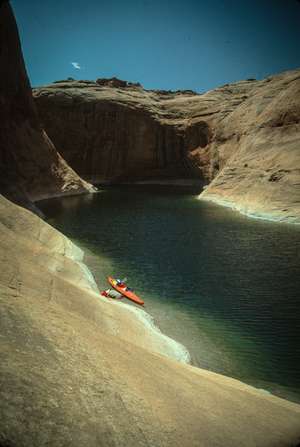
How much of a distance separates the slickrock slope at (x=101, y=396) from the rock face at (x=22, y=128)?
35.3 metres

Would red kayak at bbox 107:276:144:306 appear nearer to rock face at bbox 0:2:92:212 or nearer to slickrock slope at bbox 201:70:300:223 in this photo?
slickrock slope at bbox 201:70:300:223

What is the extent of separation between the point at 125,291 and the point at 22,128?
125ft

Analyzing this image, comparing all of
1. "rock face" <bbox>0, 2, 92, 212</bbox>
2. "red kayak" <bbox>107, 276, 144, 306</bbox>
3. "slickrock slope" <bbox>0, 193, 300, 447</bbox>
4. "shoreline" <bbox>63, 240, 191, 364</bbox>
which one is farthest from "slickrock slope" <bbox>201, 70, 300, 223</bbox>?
"slickrock slope" <bbox>0, 193, 300, 447</bbox>

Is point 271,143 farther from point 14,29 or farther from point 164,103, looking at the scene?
point 164,103

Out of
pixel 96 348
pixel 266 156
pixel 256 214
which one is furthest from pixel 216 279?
pixel 266 156

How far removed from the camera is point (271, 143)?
39.8 meters

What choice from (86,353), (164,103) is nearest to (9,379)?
(86,353)

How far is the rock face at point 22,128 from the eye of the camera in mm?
40556

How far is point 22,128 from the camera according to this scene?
4428 centimetres

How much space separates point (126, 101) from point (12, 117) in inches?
1396

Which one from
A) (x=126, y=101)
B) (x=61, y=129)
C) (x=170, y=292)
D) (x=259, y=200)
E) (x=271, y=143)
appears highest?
(x=126, y=101)

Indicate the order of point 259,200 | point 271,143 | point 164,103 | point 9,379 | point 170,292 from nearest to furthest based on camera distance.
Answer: point 9,379, point 170,292, point 259,200, point 271,143, point 164,103

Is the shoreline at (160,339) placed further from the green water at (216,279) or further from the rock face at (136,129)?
the rock face at (136,129)

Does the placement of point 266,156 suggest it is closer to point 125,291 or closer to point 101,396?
point 125,291
